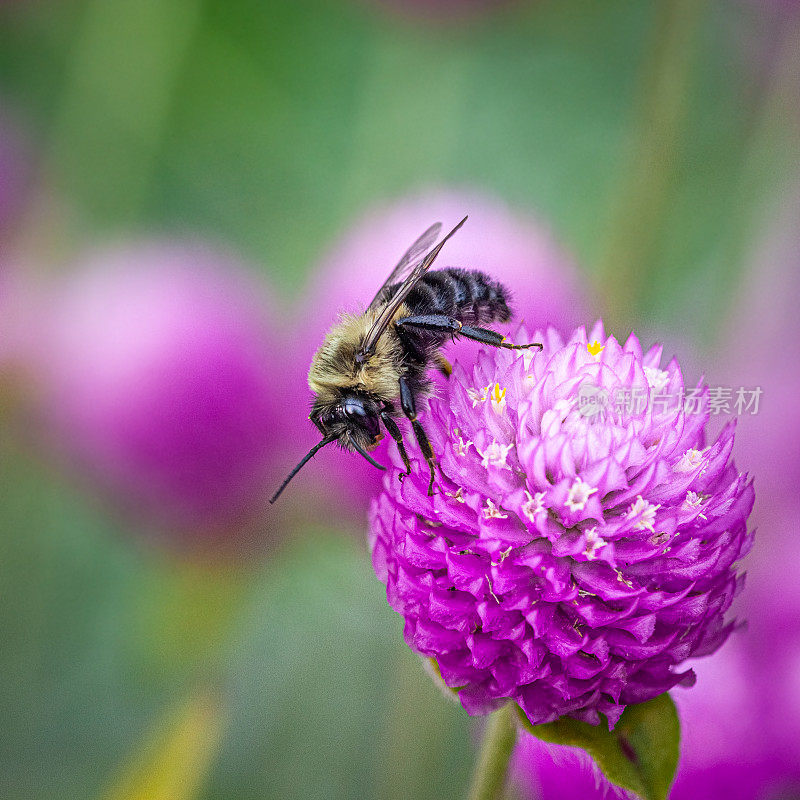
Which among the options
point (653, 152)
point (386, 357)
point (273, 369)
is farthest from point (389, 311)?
point (653, 152)

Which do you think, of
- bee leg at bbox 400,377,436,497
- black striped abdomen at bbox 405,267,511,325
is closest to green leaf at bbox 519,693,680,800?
bee leg at bbox 400,377,436,497

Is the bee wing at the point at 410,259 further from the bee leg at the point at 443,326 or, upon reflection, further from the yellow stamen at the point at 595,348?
the yellow stamen at the point at 595,348

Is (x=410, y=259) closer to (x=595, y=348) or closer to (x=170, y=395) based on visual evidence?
(x=595, y=348)

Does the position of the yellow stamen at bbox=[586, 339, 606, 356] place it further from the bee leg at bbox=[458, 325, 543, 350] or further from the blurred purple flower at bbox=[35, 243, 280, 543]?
the blurred purple flower at bbox=[35, 243, 280, 543]

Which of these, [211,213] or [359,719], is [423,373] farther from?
[211,213]

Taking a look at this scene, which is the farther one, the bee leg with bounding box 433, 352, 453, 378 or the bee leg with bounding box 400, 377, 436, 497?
the bee leg with bounding box 433, 352, 453, 378

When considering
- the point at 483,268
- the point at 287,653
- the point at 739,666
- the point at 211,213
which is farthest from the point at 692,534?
the point at 211,213
